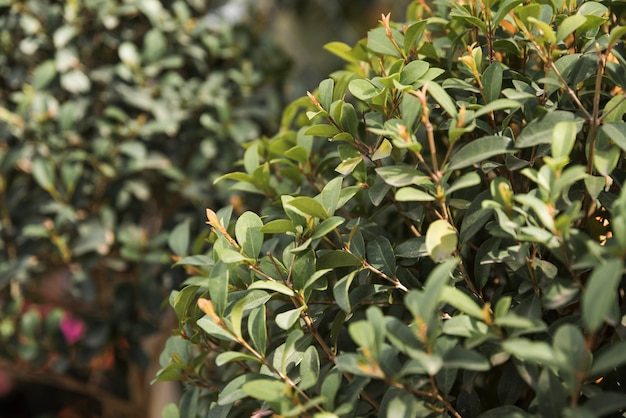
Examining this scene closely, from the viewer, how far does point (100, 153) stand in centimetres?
142

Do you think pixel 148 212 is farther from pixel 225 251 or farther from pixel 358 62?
pixel 225 251

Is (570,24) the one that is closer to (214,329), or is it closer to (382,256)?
(382,256)

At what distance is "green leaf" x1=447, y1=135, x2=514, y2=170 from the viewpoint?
638mm

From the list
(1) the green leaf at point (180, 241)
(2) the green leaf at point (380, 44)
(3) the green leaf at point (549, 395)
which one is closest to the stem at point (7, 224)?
(1) the green leaf at point (180, 241)

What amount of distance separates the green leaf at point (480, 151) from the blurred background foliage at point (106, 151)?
80cm

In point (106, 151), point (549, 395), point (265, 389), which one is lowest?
point (549, 395)

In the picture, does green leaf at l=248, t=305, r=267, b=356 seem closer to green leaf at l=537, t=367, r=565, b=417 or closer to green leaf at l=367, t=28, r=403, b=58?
green leaf at l=537, t=367, r=565, b=417

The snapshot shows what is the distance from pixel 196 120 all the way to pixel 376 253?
0.99 m

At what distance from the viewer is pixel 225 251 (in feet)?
2.19

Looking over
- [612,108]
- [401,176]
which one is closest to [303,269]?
[401,176]

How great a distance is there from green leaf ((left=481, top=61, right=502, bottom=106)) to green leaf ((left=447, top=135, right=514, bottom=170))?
78 mm

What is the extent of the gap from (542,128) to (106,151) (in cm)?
107

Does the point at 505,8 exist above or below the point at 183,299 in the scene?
above

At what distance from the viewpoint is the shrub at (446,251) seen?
0.55 metres
